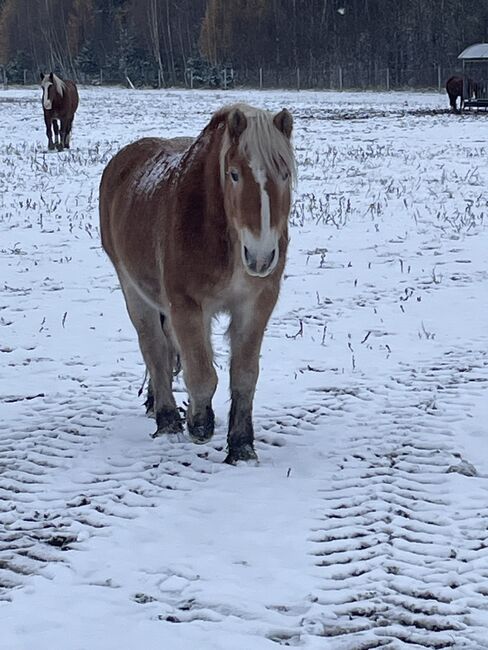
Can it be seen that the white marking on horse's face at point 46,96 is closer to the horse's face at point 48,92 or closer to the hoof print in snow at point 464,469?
the horse's face at point 48,92

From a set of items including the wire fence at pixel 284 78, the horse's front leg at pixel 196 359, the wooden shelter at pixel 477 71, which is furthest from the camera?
the wire fence at pixel 284 78

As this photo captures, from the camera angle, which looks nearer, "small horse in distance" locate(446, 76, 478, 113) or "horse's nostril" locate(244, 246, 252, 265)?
"horse's nostril" locate(244, 246, 252, 265)

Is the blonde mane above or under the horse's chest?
above

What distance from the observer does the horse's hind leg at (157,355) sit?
4.91 metres

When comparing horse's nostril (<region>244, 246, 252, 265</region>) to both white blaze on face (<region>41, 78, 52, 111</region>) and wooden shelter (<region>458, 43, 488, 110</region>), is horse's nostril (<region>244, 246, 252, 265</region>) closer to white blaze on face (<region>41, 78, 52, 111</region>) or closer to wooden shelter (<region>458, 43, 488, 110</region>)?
white blaze on face (<region>41, 78, 52, 111</region>)

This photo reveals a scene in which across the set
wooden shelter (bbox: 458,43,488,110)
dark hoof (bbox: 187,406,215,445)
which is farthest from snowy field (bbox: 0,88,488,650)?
wooden shelter (bbox: 458,43,488,110)

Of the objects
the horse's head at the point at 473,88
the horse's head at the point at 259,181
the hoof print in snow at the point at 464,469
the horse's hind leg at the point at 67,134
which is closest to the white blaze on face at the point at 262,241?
the horse's head at the point at 259,181

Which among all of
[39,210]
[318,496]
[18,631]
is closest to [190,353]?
[318,496]

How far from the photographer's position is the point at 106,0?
73.0 m

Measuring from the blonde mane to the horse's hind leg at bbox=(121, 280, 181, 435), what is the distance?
4.98ft

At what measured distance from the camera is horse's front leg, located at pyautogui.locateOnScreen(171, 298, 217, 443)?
171 inches

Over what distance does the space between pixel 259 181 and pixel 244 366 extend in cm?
103

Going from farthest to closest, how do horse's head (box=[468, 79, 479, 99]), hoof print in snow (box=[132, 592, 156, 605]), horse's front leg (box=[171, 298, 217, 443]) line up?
horse's head (box=[468, 79, 479, 99]), horse's front leg (box=[171, 298, 217, 443]), hoof print in snow (box=[132, 592, 156, 605])

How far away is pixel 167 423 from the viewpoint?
4895 mm
